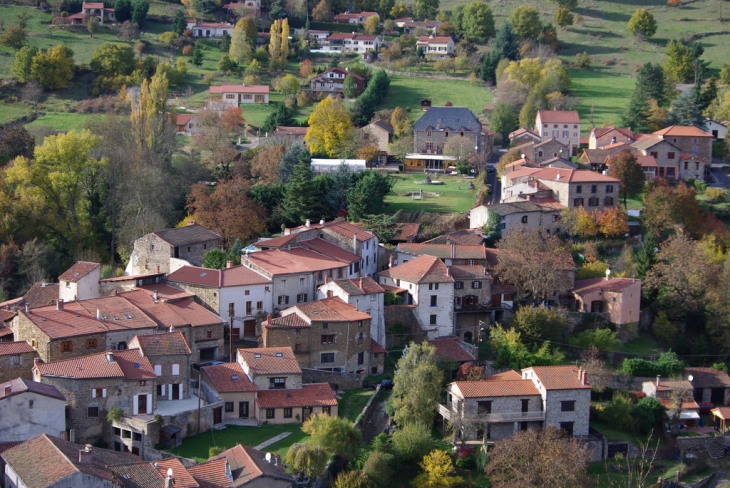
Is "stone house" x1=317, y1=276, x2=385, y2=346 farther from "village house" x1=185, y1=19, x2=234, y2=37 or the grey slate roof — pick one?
"village house" x1=185, y1=19, x2=234, y2=37

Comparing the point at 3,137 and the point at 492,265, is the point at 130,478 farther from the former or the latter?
the point at 3,137

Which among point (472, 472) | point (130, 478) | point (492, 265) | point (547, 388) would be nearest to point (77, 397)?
point (130, 478)

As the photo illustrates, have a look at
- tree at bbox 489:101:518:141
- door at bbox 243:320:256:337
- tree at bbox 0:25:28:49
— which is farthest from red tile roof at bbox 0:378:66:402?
tree at bbox 0:25:28:49

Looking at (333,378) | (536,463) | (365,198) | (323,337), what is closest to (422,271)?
(323,337)

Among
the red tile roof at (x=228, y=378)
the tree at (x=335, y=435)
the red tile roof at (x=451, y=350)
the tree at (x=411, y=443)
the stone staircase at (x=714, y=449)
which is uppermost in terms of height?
the red tile roof at (x=228, y=378)

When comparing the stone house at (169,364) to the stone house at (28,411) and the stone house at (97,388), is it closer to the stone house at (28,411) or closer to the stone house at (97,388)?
the stone house at (97,388)

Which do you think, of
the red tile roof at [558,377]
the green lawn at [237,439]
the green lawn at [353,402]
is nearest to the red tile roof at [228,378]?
the green lawn at [237,439]
